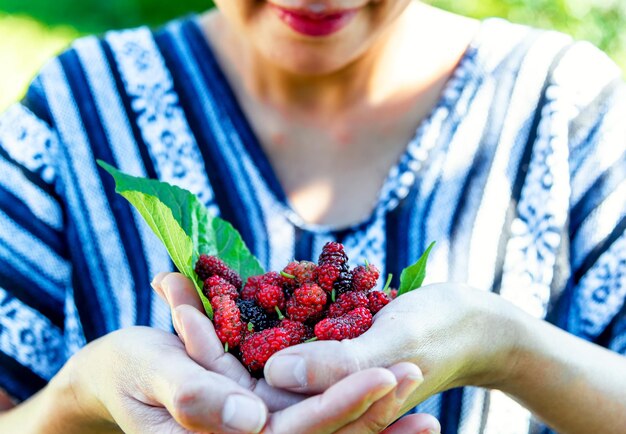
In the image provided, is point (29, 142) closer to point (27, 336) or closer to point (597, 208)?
point (27, 336)

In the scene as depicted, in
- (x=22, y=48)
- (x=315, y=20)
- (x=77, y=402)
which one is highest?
(x=315, y=20)

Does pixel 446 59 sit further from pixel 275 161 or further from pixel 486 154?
pixel 275 161

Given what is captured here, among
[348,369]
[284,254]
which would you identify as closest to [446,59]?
[284,254]

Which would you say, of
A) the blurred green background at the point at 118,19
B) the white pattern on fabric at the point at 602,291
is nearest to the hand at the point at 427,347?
the white pattern on fabric at the point at 602,291

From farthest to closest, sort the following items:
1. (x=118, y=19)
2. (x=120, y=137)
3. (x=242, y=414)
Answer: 1. (x=118, y=19)
2. (x=120, y=137)
3. (x=242, y=414)

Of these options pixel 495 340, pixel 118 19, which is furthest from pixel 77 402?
pixel 118 19

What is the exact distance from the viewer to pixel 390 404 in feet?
2.96

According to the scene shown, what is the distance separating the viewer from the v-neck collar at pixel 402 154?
1432 millimetres

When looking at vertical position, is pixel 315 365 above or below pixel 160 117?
below

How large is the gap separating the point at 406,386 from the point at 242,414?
0.53ft

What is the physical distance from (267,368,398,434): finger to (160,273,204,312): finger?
20 centimetres

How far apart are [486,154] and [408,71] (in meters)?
0.21

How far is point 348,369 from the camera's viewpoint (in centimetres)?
91

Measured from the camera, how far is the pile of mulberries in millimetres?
1000
